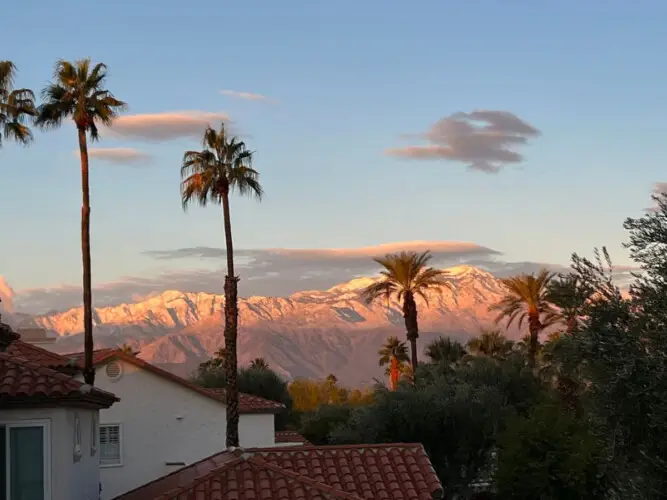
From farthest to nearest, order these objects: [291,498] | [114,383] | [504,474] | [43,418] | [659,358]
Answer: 1. [114,383]
2. [504,474]
3. [291,498]
4. [43,418]
5. [659,358]

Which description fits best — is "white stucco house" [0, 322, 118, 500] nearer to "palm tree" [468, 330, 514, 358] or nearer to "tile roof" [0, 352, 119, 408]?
"tile roof" [0, 352, 119, 408]

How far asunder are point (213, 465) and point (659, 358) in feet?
26.6

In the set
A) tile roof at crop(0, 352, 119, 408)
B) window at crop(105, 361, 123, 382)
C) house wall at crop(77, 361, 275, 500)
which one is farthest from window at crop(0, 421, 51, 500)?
window at crop(105, 361, 123, 382)

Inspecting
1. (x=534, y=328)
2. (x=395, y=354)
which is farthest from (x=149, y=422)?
(x=395, y=354)

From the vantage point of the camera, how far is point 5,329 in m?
17.9

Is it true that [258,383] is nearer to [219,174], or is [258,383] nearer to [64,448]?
[219,174]

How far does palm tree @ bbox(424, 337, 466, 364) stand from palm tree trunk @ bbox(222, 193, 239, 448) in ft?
96.7

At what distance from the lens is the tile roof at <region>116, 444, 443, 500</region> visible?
677 inches

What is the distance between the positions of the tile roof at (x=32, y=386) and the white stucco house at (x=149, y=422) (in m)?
21.9

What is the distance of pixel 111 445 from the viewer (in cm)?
3816

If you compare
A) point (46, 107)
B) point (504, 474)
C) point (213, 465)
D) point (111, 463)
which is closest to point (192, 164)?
point (46, 107)

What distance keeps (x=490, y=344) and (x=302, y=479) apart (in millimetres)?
54814

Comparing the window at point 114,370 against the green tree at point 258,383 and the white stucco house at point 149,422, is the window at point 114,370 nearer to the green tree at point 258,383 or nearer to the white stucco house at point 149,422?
the white stucco house at point 149,422

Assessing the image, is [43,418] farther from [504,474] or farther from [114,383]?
[114,383]
